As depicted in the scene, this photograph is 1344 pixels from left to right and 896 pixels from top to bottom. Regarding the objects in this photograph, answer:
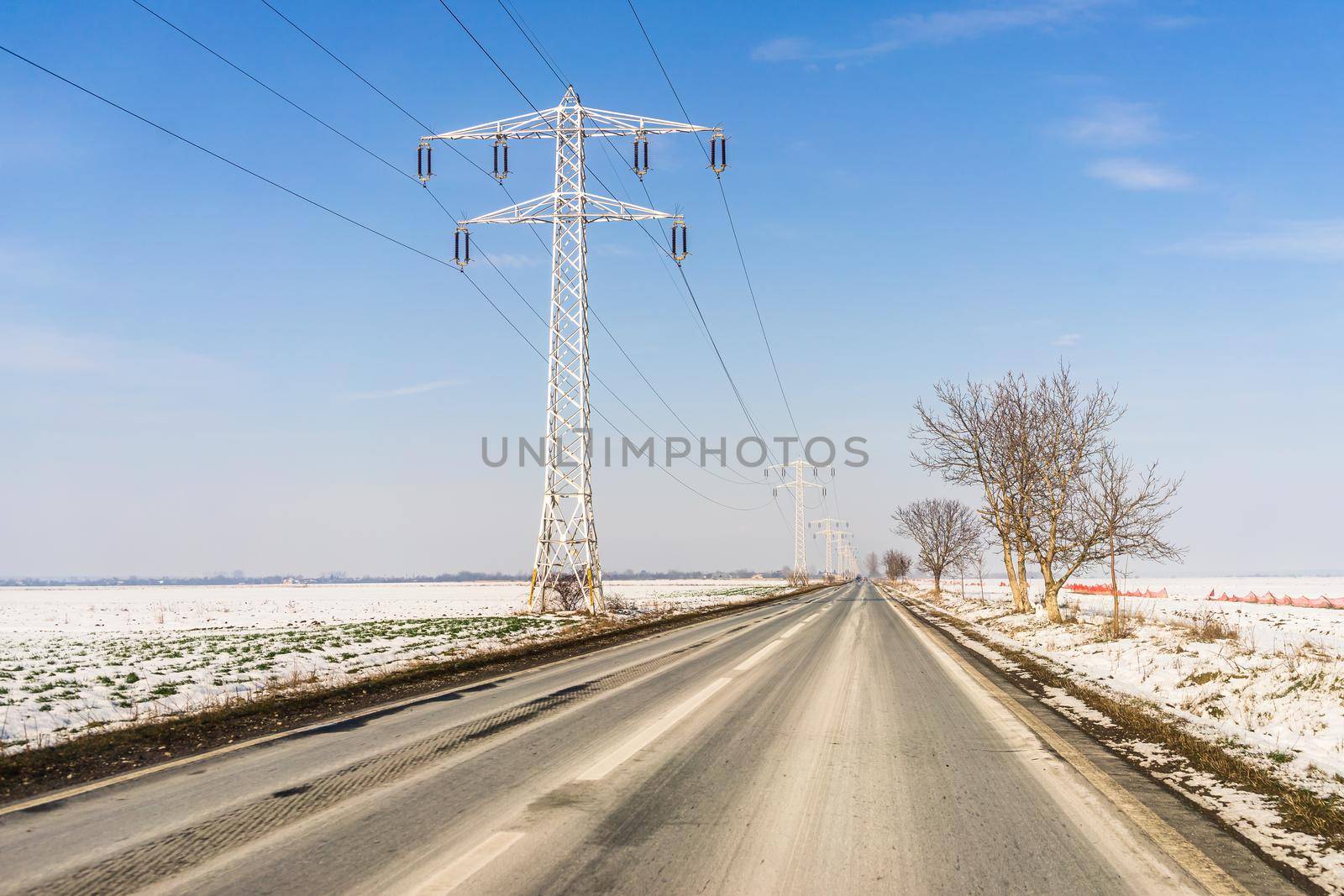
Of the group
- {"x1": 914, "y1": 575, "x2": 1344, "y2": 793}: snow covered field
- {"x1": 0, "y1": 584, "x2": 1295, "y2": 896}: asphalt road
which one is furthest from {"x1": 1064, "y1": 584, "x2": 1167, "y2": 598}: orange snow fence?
{"x1": 0, "y1": 584, "x2": 1295, "y2": 896}: asphalt road

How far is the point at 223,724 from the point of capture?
873 centimetres

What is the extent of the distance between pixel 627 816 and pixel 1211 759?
516 centimetres

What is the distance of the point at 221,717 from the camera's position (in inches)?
354

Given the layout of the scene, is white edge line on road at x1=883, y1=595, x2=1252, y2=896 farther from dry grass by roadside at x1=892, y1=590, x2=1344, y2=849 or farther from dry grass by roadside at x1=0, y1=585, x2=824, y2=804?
dry grass by roadside at x1=0, y1=585, x2=824, y2=804

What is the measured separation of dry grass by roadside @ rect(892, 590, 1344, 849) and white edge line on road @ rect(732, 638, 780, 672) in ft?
14.1

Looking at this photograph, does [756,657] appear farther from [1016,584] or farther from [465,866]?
[1016,584]

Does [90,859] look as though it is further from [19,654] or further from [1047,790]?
[19,654]

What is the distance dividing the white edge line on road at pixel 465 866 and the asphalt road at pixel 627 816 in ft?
0.06

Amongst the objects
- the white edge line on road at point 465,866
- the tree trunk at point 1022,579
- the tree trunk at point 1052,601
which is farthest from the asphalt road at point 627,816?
the tree trunk at point 1022,579

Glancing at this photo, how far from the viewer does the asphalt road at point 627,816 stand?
154 inches

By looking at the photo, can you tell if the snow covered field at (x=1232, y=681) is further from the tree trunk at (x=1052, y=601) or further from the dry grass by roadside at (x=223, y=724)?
the dry grass by roadside at (x=223, y=724)

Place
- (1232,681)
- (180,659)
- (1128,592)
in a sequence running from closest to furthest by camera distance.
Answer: (1232,681) < (180,659) < (1128,592)

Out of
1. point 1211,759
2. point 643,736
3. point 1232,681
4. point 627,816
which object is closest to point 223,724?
point 643,736

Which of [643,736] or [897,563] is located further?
[897,563]
